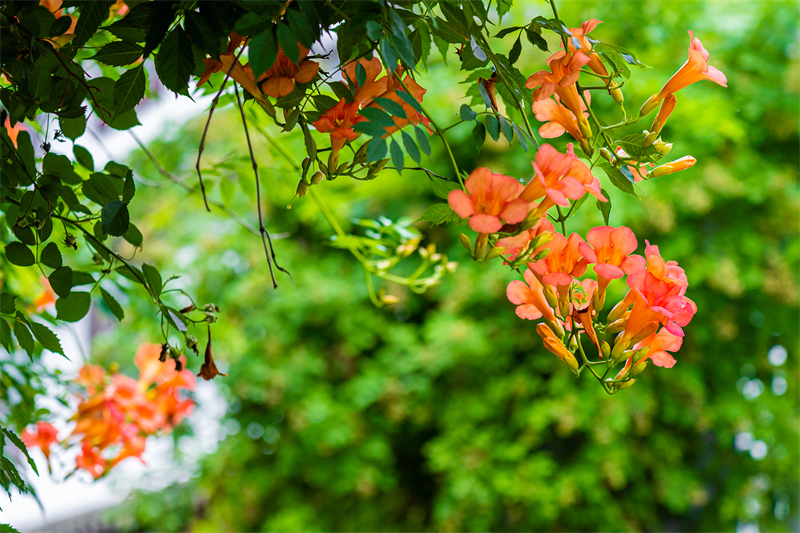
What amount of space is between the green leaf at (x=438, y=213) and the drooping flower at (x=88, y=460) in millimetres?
1080

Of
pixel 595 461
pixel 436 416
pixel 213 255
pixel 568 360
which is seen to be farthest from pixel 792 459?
pixel 213 255

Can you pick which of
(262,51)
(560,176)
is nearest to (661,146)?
(560,176)

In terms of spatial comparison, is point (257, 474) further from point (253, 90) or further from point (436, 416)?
point (253, 90)

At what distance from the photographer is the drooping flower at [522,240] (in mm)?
487

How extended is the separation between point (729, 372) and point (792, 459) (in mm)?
476

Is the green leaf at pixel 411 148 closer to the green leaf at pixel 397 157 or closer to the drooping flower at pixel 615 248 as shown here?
the green leaf at pixel 397 157

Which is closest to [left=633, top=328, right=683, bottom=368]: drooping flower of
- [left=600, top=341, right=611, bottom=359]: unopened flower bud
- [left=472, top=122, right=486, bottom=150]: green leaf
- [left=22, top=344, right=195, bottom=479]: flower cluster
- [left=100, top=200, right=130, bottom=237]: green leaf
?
[left=600, top=341, right=611, bottom=359]: unopened flower bud

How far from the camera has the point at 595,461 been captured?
2408 millimetres

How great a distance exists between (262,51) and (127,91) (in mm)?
216

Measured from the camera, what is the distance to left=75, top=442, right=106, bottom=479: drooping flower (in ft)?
4.11

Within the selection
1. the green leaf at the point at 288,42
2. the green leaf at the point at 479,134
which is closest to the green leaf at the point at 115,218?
the green leaf at the point at 288,42

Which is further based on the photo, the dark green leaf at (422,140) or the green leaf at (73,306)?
the green leaf at (73,306)

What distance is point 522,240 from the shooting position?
1.61 ft

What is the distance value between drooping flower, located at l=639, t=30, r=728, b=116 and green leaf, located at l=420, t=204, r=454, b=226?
0.74 feet
